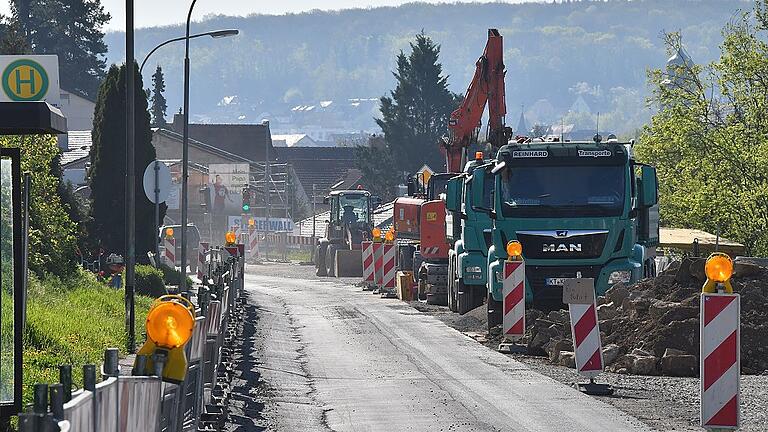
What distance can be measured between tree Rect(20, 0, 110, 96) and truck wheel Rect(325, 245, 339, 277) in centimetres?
4500

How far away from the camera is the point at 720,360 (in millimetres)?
12211

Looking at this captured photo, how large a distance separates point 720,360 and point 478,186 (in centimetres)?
1315

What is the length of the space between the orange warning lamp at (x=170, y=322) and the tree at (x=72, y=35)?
95.5 m

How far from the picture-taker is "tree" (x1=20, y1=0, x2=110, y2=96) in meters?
101

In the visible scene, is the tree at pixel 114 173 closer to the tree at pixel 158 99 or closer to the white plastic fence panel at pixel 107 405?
the white plastic fence panel at pixel 107 405

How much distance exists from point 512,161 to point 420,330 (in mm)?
3459

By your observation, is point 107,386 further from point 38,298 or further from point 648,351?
point 38,298

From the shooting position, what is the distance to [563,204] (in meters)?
24.0

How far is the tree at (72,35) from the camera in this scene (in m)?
101

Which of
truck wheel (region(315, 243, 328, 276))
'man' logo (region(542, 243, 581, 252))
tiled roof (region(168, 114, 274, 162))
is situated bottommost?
truck wheel (region(315, 243, 328, 276))

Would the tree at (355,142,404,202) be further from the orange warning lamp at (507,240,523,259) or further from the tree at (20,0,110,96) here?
the orange warning lamp at (507,240,523,259)

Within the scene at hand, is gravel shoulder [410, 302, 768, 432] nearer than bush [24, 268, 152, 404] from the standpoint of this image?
Yes

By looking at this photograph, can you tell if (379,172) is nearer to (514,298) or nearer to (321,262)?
(321,262)

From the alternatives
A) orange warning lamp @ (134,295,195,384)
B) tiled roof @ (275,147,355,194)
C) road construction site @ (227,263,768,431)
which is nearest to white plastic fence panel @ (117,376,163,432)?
orange warning lamp @ (134,295,195,384)
